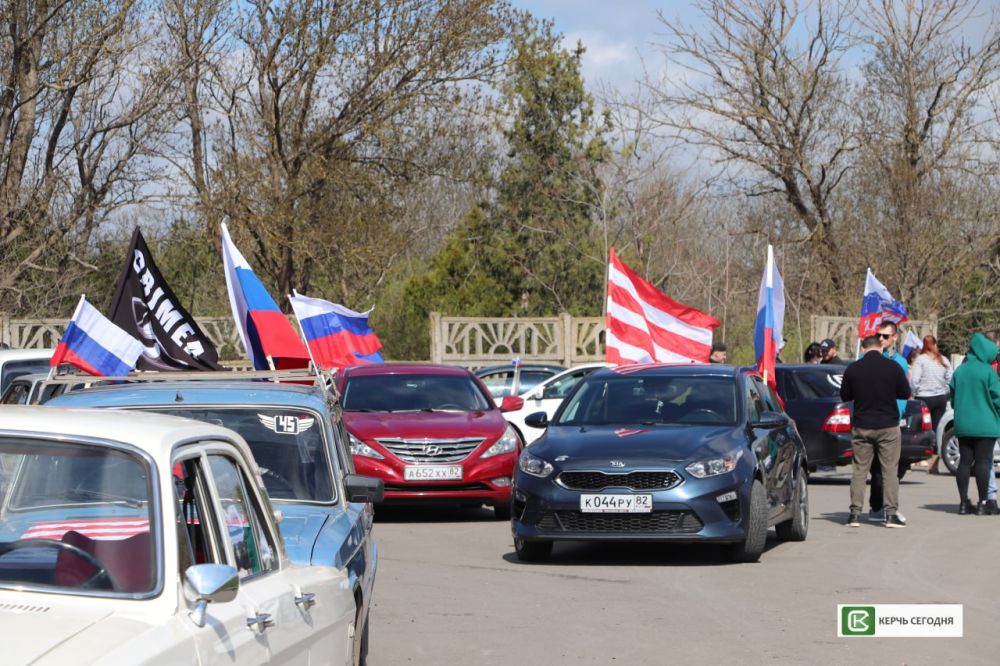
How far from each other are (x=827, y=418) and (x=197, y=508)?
1563 cm

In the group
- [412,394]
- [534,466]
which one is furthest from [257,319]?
[412,394]

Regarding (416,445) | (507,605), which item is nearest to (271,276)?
(416,445)

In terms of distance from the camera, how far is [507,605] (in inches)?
387

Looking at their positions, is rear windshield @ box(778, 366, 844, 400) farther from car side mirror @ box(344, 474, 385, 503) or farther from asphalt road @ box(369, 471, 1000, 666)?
car side mirror @ box(344, 474, 385, 503)

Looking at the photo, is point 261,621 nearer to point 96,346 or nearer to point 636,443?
point 96,346

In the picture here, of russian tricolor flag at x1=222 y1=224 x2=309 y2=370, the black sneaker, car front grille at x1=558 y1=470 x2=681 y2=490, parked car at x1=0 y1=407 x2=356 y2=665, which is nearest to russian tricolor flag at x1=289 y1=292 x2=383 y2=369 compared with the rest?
russian tricolor flag at x1=222 y1=224 x2=309 y2=370

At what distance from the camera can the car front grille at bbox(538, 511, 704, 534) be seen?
11.3 meters

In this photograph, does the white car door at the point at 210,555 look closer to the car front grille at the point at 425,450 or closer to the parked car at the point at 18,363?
the parked car at the point at 18,363

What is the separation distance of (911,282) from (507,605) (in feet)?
102

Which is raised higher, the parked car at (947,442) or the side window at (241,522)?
the side window at (241,522)

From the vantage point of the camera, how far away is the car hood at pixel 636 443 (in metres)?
11.5

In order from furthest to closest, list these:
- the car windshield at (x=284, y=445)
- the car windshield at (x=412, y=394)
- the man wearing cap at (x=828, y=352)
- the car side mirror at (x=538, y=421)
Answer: the man wearing cap at (x=828, y=352), the car windshield at (x=412, y=394), the car side mirror at (x=538, y=421), the car windshield at (x=284, y=445)

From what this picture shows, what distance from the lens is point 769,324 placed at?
1677 centimetres

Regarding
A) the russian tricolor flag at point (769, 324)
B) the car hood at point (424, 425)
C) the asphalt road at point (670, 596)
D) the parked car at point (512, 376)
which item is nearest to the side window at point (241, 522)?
the asphalt road at point (670, 596)
